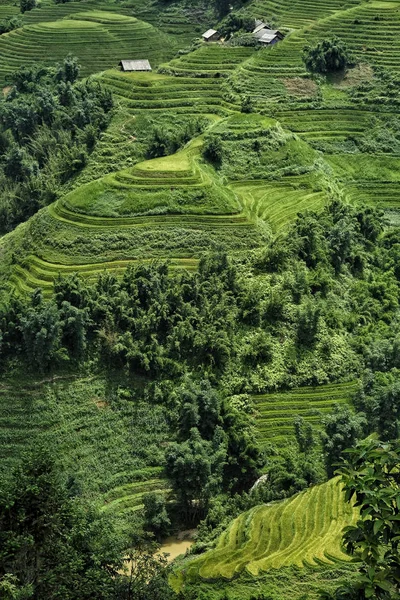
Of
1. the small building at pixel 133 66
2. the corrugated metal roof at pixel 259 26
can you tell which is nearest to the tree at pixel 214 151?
the small building at pixel 133 66

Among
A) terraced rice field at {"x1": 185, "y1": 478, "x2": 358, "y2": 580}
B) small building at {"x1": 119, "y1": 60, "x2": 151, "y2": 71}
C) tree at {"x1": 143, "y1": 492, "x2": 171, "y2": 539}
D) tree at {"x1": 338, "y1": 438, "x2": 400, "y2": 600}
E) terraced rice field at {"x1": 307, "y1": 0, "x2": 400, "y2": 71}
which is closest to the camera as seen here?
tree at {"x1": 338, "y1": 438, "x2": 400, "y2": 600}

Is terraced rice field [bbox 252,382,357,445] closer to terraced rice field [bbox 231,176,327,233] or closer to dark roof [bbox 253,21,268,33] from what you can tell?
terraced rice field [bbox 231,176,327,233]

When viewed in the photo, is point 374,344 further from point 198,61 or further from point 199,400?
point 198,61

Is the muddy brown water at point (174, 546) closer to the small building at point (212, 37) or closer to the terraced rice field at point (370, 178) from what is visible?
the terraced rice field at point (370, 178)

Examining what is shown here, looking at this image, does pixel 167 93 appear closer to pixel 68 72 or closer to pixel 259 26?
pixel 68 72

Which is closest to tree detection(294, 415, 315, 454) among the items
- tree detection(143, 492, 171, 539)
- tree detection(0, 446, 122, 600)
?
tree detection(143, 492, 171, 539)

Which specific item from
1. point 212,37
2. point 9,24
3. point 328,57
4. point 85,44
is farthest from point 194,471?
point 9,24
